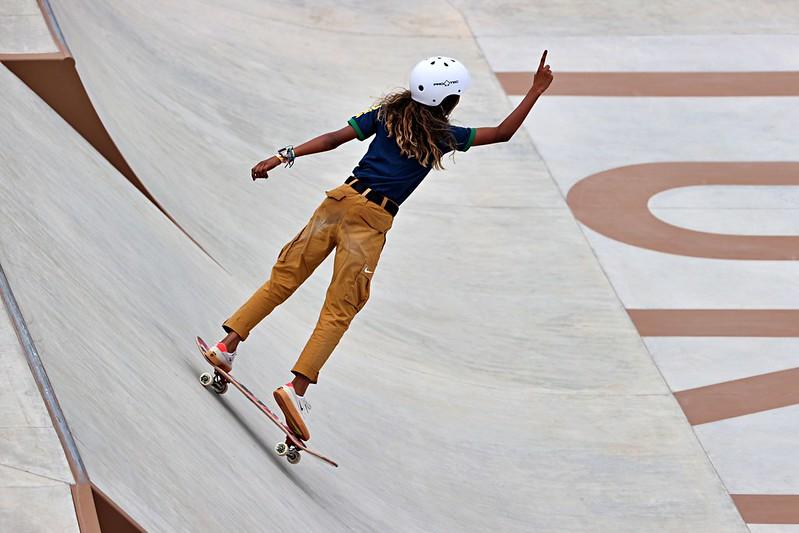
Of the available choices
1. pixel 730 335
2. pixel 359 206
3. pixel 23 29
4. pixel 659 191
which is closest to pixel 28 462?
pixel 359 206

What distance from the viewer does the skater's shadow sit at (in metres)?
6.41

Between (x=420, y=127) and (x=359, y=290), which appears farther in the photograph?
(x=359, y=290)

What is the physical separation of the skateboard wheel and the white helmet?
208 cm

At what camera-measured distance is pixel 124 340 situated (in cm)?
585

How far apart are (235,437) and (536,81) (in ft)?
8.31

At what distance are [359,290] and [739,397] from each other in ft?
13.1

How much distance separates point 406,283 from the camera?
998 centimetres

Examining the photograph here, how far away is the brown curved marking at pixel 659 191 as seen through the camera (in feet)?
36.3

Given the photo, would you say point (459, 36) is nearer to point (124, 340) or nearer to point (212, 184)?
point (212, 184)

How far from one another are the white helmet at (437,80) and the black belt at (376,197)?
59cm

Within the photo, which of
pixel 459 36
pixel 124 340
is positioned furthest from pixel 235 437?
pixel 459 36

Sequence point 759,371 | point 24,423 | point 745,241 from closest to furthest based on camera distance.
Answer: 1. point 24,423
2. point 759,371
3. point 745,241

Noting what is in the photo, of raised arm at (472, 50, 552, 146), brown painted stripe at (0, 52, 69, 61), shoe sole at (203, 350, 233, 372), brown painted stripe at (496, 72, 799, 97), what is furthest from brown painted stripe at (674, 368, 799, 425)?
brown painted stripe at (496, 72, 799, 97)

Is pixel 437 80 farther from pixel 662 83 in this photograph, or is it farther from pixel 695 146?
pixel 662 83
